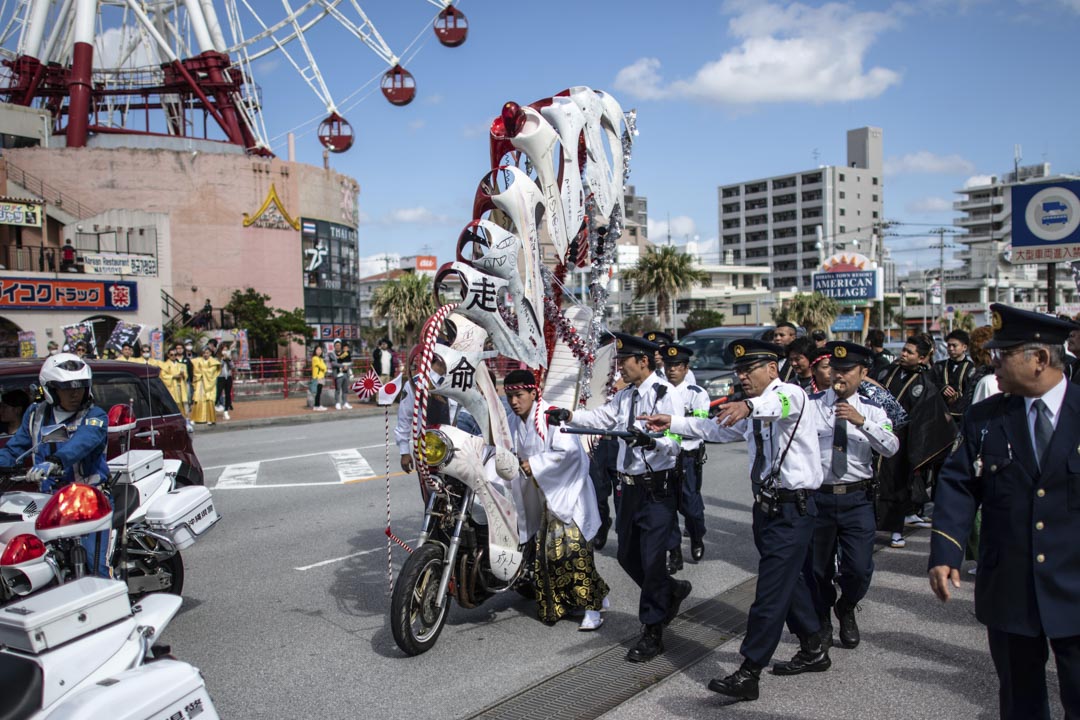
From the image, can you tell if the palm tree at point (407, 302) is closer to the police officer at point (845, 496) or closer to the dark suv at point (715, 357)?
the dark suv at point (715, 357)

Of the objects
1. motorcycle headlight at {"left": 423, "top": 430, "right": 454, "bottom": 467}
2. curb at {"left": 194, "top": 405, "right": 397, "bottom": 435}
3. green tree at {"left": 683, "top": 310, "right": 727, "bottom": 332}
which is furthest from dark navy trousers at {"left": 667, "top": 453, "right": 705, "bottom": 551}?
green tree at {"left": 683, "top": 310, "right": 727, "bottom": 332}

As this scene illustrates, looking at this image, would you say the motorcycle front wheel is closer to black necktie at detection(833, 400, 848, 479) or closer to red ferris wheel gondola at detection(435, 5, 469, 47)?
black necktie at detection(833, 400, 848, 479)

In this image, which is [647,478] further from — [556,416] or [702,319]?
[702,319]

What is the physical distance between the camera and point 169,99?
45250 mm

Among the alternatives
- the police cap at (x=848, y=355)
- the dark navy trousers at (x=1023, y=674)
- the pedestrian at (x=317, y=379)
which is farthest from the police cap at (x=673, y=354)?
the pedestrian at (x=317, y=379)

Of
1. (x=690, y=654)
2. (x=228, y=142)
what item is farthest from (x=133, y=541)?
(x=228, y=142)

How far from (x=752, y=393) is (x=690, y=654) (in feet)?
5.88

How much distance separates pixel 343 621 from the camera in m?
6.05

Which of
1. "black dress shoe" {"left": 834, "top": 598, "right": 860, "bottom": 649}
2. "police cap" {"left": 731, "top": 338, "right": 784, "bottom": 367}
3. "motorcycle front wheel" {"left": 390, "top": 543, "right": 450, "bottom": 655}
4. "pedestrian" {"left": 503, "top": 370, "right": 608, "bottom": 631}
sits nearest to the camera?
"police cap" {"left": 731, "top": 338, "right": 784, "bottom": 367}

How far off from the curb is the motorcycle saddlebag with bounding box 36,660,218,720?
661 inches

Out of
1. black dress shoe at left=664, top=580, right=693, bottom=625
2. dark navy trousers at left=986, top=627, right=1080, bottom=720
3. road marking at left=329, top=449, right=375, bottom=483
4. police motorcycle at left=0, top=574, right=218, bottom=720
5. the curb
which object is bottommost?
the curb

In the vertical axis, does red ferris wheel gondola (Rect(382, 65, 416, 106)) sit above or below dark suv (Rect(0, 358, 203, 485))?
above

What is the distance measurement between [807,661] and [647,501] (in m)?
1.32

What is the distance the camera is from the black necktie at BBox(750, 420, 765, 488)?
4.86m
